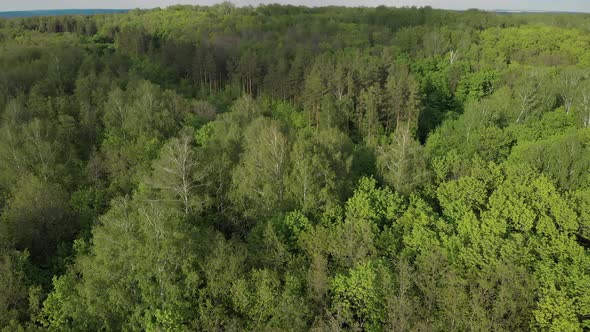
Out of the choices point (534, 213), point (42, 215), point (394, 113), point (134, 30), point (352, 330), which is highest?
point (134, 30)

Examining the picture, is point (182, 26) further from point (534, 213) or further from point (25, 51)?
point (534, 213)

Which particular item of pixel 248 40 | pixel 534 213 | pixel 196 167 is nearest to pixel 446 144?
pixel 534 213

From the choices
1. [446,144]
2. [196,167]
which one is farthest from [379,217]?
[446,144]

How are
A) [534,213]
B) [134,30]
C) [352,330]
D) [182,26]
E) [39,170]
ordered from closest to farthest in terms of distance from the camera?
[352,330]
[534,213]
[39,170]
[134,30]
[182,26]

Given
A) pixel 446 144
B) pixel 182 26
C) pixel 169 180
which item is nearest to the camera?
pixel 169 180

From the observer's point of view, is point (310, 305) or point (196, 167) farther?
point (196, 167)

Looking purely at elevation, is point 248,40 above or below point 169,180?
above

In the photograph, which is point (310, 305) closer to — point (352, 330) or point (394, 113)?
point (352, 330)
